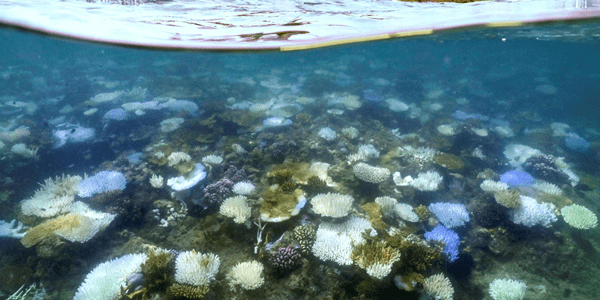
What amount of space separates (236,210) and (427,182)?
4894mm

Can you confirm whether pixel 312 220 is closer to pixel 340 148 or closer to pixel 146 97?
pixel 340 148

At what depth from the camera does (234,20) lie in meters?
6.46

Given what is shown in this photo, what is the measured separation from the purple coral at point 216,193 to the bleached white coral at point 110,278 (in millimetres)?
1506

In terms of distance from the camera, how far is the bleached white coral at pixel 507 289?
4465 millimetres

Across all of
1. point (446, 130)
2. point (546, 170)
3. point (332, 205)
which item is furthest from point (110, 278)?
point (546, 170)

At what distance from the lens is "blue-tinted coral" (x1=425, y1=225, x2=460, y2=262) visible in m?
4.81

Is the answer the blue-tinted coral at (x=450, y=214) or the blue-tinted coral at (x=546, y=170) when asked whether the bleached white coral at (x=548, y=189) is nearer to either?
the blue-tinted coral at (x=546, y=170)

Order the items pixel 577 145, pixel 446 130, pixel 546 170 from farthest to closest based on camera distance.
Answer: pixel 577 145 → pixel 446 130 → pixel 546 170

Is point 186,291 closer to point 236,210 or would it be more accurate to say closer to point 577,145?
point 236,210

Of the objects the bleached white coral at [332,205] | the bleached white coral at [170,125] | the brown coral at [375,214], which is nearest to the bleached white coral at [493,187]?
→ the brown coral at [375,214]

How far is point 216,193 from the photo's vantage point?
5480mm

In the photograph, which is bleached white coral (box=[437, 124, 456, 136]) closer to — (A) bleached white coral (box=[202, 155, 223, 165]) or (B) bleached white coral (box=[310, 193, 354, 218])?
(B) bleached white coral (box=[310, 193, 354, 218])

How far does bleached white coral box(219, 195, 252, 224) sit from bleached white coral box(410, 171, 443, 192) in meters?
4.33

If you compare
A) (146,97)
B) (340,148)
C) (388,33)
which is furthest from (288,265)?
(146,97)
